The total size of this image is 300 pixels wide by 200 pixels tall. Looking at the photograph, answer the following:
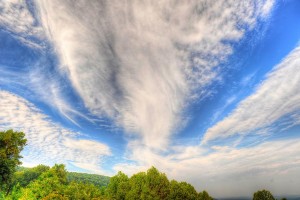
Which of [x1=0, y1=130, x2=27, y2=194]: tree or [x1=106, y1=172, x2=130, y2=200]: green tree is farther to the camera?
[x1=106, y1=172, x2=130, y2=200]: green tree

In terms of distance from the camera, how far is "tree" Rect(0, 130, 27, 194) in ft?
159

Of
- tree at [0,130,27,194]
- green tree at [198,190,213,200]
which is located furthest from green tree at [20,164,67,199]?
green tree at [198,190,213,200]

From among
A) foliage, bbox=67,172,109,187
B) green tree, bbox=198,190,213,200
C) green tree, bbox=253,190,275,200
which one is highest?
foliage, bbox=67,172,109,187

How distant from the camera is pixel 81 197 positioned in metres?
52.6

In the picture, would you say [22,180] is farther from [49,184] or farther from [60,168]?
[49,184]

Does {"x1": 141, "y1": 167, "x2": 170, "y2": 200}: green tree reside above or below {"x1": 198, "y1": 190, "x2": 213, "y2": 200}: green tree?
above

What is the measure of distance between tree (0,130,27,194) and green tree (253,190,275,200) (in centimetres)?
5886

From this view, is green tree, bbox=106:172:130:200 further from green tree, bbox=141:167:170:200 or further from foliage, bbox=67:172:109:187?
foliage, bbox=67:172:109:187

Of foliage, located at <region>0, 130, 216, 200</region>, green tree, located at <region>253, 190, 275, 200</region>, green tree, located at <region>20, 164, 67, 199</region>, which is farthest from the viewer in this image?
green tree, located at <region>253, 190, 275, 200</region>

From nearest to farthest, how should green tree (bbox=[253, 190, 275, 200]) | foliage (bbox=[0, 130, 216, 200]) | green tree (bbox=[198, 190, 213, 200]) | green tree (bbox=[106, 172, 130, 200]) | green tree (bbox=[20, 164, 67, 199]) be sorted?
green tree (bbox=[20, 164, 67, 199]) < foliage (bbox=[0, 130, 216, 200]) < green tree (bbox=[198, 190, 213, 200]) < green tree (bbox=[253, 190, 275, 200]) < green tree (bbox=[106, 172, 130, 200])

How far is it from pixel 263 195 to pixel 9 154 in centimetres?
6206

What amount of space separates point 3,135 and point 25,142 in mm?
4946

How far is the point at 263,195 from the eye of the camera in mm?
55375

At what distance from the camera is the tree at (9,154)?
1912 inches
